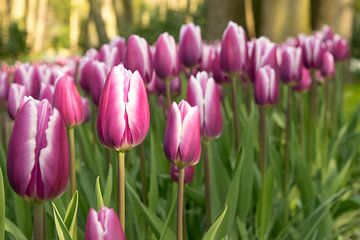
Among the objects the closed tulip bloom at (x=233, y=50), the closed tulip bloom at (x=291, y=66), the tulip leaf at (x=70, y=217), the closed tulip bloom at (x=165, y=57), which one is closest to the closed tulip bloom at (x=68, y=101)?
the tulip leaf at (x=70, y=217)

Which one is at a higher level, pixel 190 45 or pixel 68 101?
pixel 190 45

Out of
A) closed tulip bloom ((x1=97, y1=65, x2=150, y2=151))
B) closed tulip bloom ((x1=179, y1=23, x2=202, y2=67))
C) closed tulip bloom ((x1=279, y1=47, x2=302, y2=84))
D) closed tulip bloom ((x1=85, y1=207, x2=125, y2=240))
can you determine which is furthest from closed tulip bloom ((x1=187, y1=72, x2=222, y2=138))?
closed tulip bloom ((x1=279, y1=47, x2=302, y2=84))

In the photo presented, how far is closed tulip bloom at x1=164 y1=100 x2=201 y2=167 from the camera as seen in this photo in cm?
177

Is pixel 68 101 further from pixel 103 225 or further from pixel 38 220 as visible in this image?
pixel 103 225

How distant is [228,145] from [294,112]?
1159 mm

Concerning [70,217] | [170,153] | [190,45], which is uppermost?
[190,45]

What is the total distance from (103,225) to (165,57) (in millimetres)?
1399

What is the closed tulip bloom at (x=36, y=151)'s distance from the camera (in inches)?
60.7

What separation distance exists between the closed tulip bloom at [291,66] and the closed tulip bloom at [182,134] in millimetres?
1591

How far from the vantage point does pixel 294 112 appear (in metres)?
4.44

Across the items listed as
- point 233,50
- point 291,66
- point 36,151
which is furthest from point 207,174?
point 291,66

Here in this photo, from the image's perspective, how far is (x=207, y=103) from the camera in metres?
2.11

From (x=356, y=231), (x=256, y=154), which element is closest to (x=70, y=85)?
(x=256, y=154)

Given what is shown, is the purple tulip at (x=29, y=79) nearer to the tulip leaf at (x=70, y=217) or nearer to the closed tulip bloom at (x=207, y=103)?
the closed tulip bloom at (x=207, y=103)
